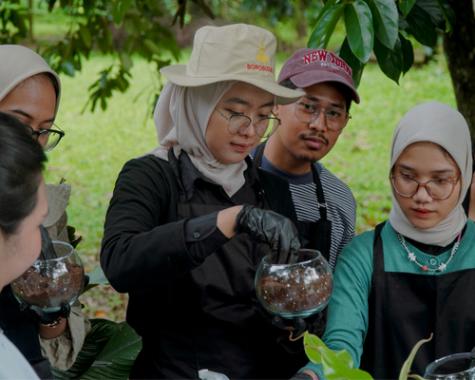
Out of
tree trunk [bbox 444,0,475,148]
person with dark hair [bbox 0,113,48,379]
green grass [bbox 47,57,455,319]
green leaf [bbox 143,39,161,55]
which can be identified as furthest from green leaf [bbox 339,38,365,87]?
green grass [bbox 47,57,455,319]

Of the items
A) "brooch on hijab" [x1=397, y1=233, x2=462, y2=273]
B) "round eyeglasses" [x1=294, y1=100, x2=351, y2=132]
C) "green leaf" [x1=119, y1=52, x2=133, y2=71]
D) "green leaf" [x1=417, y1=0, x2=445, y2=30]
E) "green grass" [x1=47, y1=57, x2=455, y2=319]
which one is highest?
"green leaf" [x1=417, y1=0, x2=445, y2=30]

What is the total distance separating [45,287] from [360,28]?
1.06 meters

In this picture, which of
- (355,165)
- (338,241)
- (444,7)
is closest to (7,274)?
(338,241)

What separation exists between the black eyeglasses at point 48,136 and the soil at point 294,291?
674mm

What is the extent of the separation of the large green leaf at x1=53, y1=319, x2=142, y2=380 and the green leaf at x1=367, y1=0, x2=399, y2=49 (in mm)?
1104

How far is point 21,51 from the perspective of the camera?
7.45ft

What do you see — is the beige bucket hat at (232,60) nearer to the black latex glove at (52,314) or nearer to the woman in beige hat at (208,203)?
the woman in beige hat at (208,203)

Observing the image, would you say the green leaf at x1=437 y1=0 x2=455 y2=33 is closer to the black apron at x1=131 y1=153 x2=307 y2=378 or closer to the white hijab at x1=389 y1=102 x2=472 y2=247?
the white hijab at x1=389 y1=102 x2=472 y2=247

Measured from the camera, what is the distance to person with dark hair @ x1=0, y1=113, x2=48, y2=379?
1.55m

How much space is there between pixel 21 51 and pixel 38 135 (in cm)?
25

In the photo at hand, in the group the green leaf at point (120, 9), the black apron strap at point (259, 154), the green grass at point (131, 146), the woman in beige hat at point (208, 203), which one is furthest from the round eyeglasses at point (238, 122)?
the green grass at point (131, 146)

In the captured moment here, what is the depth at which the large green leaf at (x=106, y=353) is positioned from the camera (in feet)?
8.56

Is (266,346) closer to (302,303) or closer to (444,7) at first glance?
(302,303)

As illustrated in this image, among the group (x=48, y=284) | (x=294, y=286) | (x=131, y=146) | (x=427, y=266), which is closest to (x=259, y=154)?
(x=427, y=266)
